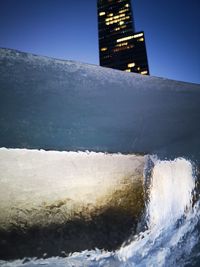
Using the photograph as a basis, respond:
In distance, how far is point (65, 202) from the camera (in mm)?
1249

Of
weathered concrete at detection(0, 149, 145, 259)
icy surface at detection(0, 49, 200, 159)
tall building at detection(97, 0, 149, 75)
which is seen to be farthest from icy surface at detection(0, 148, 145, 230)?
tall building at detection(97, 0, 149, 75)

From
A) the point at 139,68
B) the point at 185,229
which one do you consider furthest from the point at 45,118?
the point at 139,68

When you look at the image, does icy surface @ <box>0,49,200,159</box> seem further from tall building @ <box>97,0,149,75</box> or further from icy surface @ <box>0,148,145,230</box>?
tall building @ <box>97,0,149,75</box>

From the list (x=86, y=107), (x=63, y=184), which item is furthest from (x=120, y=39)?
(x=86, y=107)

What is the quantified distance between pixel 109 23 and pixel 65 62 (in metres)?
96.0

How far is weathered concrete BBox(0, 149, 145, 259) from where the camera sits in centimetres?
112

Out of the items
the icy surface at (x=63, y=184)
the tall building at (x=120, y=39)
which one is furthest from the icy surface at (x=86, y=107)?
the tall building at (x=120, y=39)

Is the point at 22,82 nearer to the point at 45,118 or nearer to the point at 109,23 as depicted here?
the point at 45,118

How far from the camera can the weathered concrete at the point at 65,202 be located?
1121 mm

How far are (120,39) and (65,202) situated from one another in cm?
8536

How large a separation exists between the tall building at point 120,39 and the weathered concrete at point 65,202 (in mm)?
72816

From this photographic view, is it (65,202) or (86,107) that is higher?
(86,107)

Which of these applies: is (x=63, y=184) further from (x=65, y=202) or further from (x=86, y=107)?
(x=86, y=107)

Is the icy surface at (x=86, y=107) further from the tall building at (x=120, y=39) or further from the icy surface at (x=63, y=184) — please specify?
the tall building at (x=120, y=39)
